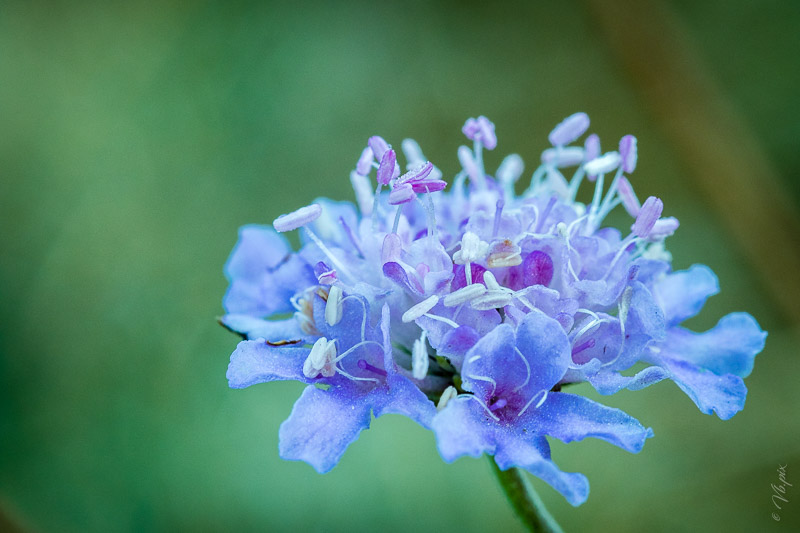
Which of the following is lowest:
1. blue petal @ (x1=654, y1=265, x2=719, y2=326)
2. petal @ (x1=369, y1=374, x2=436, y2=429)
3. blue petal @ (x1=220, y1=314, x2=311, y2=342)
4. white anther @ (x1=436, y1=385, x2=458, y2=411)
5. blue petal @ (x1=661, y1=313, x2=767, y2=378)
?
blue petal @ (x1=661, y1=313, x2=767, y2=378)

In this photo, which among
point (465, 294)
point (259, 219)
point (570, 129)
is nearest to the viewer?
point (465, 294)

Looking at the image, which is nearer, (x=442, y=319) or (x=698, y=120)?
(x=442, y=319)

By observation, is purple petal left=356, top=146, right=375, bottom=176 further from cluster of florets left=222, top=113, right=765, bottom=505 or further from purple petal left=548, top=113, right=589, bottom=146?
purple petal left=548, top=113, right=589, bottom=146

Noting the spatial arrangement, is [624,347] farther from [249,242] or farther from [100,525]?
[100,525]

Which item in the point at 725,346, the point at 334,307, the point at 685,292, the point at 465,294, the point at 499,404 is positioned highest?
the point at 334,307

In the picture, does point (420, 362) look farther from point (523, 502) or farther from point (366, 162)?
point (366, 162)

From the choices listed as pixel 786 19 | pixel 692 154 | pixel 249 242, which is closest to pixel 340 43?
pixel 692 154

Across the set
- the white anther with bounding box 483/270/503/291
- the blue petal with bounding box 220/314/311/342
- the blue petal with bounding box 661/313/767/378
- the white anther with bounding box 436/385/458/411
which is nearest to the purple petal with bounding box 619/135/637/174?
the blue petal with bounding box 661/313/767/378

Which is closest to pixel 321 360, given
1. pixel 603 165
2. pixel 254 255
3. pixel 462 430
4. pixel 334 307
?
pixel 334 307

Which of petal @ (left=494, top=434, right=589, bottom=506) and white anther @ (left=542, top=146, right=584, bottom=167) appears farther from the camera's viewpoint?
white anther @ (left=542, top=146, right=584, bottom=167)
